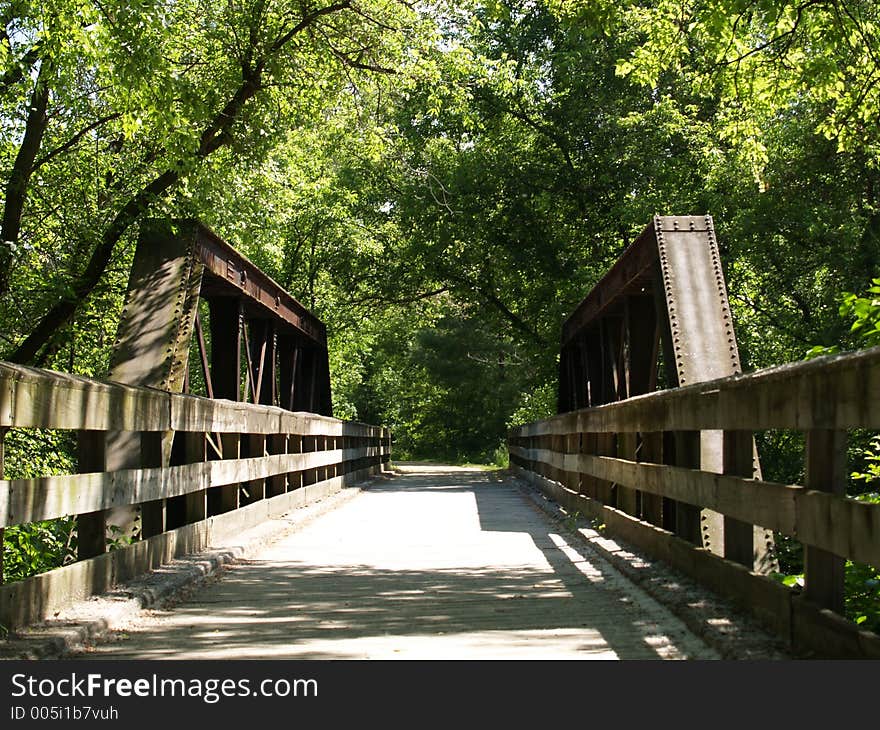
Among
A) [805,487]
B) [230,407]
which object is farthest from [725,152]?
[805,487]

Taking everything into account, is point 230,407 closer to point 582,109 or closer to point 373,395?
point 582,109

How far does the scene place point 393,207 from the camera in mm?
32250

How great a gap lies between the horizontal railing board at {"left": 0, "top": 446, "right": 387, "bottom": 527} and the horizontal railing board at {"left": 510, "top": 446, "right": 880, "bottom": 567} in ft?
10.3

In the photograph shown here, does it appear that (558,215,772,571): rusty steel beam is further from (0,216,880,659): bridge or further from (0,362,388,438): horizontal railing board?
(0,362,388,438): horizontal railing board

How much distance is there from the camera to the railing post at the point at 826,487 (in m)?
4.29

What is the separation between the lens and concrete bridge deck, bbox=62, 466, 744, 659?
514cm

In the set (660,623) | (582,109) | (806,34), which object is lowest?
(660,623)

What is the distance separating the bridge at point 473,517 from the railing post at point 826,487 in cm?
1

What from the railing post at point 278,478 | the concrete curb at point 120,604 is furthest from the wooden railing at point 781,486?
the railing post at point 278,478

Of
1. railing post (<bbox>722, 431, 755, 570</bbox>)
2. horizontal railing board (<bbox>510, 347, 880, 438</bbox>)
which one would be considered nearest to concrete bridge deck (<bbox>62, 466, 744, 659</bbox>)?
railing post (<bbox>722, 431, 755, 570</bbox>)

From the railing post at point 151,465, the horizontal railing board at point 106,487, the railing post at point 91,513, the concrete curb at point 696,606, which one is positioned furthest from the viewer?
the railing post at point 151,465

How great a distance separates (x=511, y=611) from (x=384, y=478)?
70.1 ft

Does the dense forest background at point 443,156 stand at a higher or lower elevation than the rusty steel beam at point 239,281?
higher

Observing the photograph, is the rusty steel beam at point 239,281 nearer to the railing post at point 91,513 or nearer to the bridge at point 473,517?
the bridge at point 473,517
